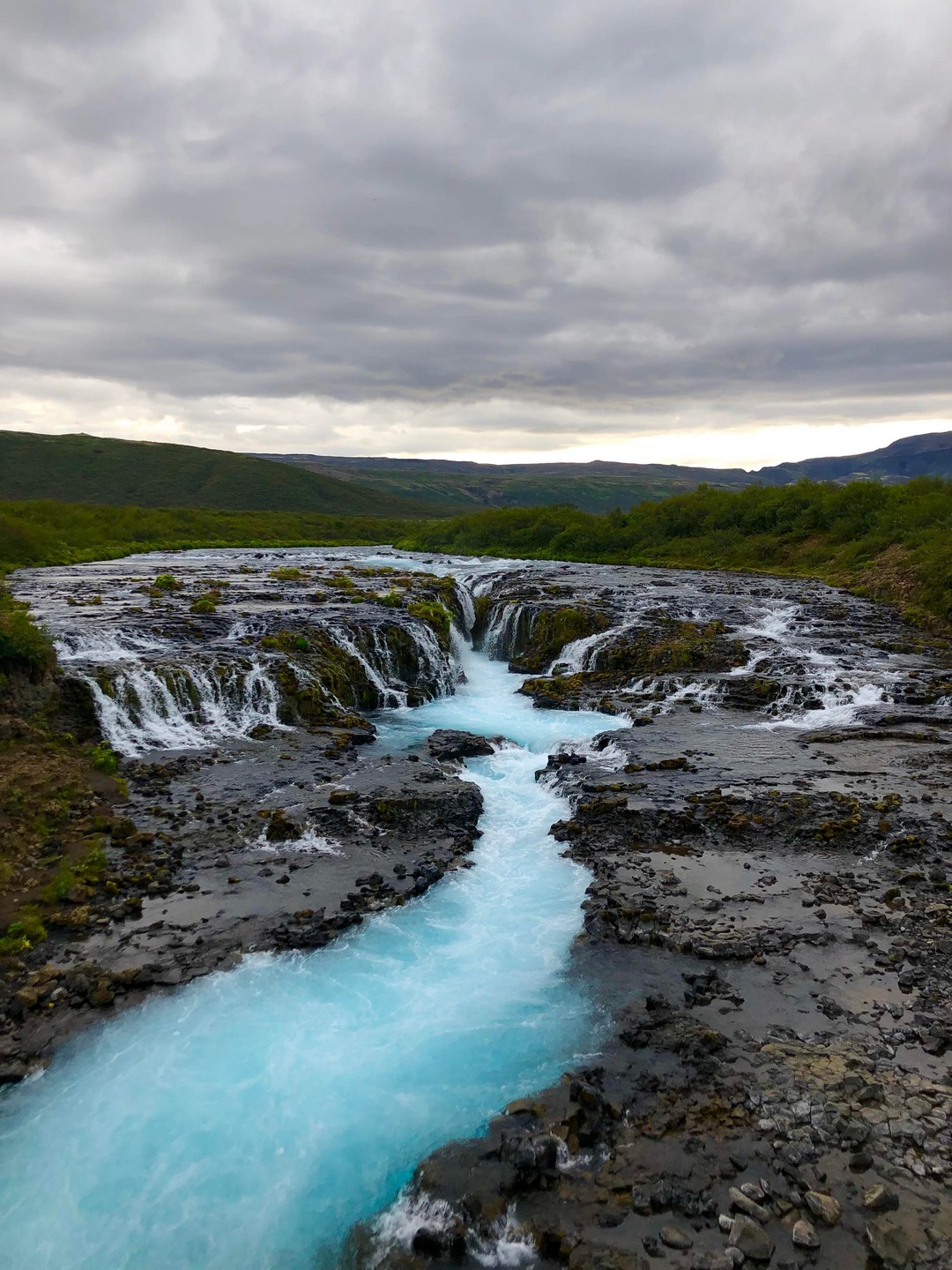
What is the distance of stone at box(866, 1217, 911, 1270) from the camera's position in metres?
6.99

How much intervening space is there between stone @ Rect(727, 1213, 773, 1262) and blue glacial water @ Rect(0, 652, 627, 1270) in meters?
3.23

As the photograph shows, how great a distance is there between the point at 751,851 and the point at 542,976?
6.76 meters

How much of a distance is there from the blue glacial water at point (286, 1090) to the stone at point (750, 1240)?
127 inches

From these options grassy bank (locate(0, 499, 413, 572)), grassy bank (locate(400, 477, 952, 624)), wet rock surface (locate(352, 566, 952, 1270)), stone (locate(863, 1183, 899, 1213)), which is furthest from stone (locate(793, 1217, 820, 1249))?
grassy bank (locate(0, 499, 413, 572))

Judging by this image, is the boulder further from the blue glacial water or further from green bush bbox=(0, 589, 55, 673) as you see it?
green bush bbox=(0, 589, 55, 673)

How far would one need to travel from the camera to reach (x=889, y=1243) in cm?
714

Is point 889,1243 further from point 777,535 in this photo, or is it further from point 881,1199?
point 777,535

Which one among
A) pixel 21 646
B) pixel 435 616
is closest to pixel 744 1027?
pixel 21 646

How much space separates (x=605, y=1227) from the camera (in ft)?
25.0

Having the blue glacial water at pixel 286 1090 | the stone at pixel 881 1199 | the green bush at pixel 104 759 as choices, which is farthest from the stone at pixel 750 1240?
the green bush at pixel 104 759

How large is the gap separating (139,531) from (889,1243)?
9787 cm

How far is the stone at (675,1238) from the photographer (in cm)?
729

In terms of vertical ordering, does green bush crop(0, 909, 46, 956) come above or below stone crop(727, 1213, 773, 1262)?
below

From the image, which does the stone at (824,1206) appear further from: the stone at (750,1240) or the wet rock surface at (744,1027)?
the stone at (750,1240)
